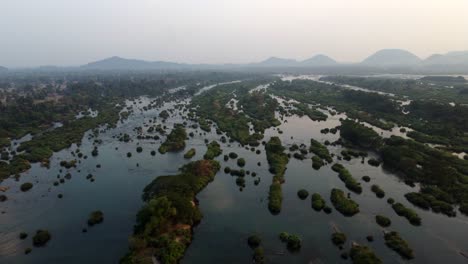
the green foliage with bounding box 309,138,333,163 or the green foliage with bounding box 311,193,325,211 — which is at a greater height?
the green foliage with bounding box 309,138,333,163

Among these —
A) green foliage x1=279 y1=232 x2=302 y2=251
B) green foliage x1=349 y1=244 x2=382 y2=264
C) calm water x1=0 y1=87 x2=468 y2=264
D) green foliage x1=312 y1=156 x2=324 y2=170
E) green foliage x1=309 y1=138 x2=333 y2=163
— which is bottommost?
calm water x1=0 y1=87 x2=468 y2=264

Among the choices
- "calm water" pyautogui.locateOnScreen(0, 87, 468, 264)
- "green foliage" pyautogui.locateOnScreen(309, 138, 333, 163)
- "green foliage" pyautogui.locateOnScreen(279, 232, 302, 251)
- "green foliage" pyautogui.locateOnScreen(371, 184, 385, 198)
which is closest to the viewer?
"calm water" pyautogui.locateOnScreen(0, 87, 468, 264)

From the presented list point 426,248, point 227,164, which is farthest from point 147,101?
point 426,248

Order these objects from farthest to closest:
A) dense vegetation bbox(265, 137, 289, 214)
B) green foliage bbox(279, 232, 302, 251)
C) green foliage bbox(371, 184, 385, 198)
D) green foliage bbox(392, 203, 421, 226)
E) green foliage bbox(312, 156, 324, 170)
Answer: green foliage bbox(312, 156, 324, 170) → green foliage bbox(371, 184, 385, 198) → dense vegetation bbox(265, 137, 289, 214) → green foliage bbox(392, 203, 421, 226) → green foliage bbox(279, 232, 302, 251)

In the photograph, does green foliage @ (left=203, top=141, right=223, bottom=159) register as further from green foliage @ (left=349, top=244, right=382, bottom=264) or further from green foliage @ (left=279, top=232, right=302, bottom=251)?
green foliage @ (left=349, top=244, right=382, bottom=264)

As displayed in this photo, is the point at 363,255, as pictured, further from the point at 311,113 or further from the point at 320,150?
the point at 311,113

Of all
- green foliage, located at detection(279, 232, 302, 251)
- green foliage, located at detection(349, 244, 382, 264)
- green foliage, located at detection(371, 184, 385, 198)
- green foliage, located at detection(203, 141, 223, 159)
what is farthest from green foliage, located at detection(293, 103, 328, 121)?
green foliage, located at detection(349, 244, 382, 264)

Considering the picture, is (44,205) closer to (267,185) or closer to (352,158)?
(267,185)

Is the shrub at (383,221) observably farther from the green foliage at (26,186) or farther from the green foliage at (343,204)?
the green foliage at (26,186)
